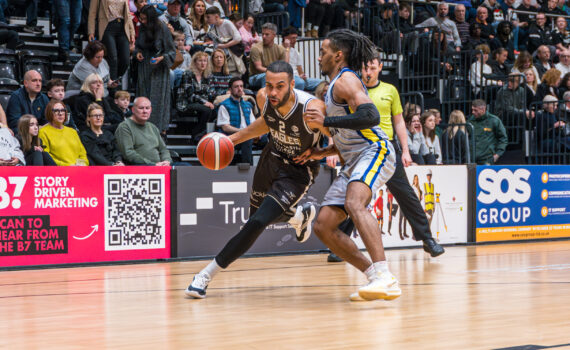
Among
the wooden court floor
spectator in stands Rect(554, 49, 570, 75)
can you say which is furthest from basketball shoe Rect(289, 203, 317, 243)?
spectator in stands Rect(554, 49, 570, 75)

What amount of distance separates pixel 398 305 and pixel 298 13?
12.6 meters

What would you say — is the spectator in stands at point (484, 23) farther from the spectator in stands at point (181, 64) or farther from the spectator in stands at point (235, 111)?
the spectator in stands at point (235, 111)

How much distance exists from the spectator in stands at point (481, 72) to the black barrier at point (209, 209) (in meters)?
7.85

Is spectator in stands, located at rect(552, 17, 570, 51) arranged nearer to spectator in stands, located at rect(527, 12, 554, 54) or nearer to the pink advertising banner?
spectator in stands, located at rect(527, 12, 554, 54)

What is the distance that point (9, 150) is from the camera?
9602 mm

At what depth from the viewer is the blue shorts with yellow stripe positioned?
20.7ft

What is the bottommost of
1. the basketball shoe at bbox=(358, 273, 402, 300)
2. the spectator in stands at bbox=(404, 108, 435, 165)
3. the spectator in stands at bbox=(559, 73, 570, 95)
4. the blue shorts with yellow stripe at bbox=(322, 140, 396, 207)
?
the basketball shoe at bbox=(358, 273, 402, 300)

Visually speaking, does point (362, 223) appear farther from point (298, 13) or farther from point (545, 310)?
point (298, 13)

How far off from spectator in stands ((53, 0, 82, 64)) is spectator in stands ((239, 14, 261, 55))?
315 cm

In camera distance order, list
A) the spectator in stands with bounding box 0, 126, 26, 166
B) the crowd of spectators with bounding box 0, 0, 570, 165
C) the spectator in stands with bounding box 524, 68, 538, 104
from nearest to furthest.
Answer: the spectator in stands with bounding box 0, 126, 26, 166
the crowd of spectators with bounding box 0, 0, 570, 165
the spectator in stands with bounding box 524, 68, 538, 104

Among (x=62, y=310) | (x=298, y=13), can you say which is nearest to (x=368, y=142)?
(x=62, y=310)

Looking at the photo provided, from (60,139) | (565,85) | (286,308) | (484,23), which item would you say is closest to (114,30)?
(60,139)

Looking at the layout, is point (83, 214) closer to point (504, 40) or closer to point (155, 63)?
point (155, 63)

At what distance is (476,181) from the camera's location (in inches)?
497
